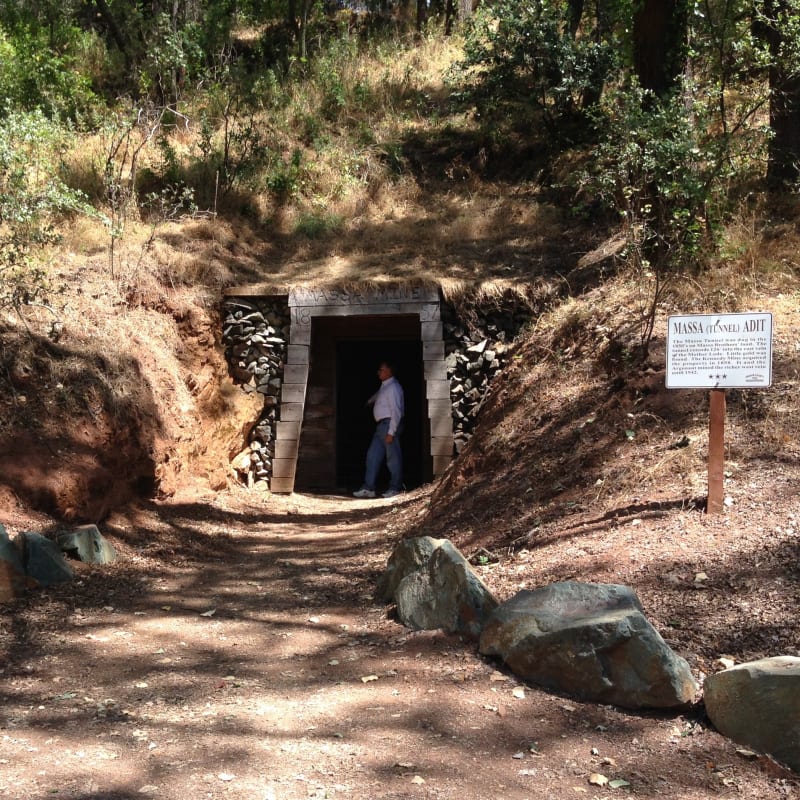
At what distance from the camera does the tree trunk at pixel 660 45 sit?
10.5 metres

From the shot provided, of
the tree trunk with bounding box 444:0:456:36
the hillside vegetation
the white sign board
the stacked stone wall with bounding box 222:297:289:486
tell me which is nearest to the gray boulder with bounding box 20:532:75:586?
the hillside vegetation

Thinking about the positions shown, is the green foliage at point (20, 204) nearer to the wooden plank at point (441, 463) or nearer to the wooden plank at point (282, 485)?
the wooden plank at point (282, 485)

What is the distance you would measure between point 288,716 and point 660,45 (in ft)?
31.5

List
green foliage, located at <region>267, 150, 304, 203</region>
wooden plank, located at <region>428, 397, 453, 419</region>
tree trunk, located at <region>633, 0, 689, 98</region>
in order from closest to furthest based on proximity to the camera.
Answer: tree trunk, located at <region>633, 0, 689, 98</region>
wooden plank, located at <region>428, 397, 453, 419</region>
green foliage, located at <region>267, 150, 304, 203</region>

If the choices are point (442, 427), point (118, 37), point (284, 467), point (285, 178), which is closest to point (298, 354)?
point (284, 467)

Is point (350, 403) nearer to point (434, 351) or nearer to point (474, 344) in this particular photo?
Answer: point (434, 351)

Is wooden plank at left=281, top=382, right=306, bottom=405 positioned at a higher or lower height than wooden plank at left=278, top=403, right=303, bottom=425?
higher

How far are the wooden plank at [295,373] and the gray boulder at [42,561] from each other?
5.77m

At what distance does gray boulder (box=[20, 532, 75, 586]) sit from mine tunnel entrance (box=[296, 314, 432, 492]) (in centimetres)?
679

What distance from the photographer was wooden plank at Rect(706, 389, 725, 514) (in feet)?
17.2

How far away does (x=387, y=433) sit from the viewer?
12.2 metres

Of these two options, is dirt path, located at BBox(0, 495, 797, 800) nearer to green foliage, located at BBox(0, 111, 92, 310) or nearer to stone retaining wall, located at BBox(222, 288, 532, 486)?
green foliage, located at BBox(0, 111, 92, 310)

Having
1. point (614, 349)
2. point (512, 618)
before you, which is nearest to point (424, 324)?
point (614, 349)

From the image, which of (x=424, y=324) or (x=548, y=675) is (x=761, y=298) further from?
(x=548, y=675)
